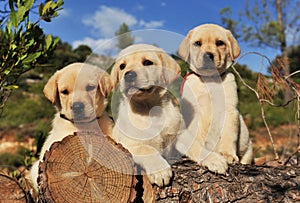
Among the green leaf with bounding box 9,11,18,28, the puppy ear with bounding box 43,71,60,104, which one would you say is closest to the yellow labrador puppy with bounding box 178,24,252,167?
the puppy ear with bounding box 43,71,60,104

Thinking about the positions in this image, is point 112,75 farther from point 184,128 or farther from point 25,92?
point 25,92

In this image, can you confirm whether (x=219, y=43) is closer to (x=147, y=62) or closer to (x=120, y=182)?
(x=147, y=62)

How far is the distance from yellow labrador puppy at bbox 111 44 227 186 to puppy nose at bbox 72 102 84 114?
0.36 metres

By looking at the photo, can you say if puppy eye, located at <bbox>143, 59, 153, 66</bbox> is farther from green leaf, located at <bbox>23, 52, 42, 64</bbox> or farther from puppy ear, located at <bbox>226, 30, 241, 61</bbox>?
green leaf, located at <bbox>23, 52, 42, 64</bbox>

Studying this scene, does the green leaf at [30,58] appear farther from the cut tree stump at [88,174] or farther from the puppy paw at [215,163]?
the puppy paw at [215,163]

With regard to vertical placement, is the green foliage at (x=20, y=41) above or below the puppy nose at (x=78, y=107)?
above

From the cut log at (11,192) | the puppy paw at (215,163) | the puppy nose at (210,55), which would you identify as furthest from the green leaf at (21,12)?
the puppy paw at (215,163)

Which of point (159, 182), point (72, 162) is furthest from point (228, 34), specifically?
point (72, 162)

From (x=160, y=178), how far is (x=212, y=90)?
1006mm

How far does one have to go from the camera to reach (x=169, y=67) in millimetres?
2809

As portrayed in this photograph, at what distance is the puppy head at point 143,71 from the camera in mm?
2654

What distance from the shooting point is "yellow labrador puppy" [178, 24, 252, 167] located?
2.89 metres

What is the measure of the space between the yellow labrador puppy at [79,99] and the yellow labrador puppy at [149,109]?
0.20m

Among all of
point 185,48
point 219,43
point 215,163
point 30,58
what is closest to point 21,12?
point 30,58
